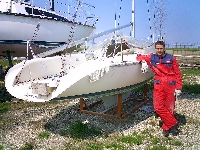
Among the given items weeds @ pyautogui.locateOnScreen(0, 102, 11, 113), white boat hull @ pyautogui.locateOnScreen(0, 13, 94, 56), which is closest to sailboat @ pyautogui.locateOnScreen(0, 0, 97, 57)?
white boat hull @ pyautogui.locateOnScreen(0, 13, 94, 56)

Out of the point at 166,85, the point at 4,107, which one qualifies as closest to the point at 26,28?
the point at 4,107

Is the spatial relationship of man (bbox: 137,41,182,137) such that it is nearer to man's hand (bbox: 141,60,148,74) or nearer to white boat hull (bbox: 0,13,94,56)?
man's hand (bbox: 141,60,148,74)

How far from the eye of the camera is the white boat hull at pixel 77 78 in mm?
5004

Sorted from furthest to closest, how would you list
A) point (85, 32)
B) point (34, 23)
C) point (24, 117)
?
point (85, 32) → point (34, 23) → point (24, 117)

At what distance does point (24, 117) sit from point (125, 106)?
2.85m

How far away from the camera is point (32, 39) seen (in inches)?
434

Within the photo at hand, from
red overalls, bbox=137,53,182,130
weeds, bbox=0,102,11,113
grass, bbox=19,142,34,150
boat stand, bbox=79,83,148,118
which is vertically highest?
red overalls, bbox=137,53,182,130

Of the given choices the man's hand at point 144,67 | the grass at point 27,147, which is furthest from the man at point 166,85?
the grass at point 27,147

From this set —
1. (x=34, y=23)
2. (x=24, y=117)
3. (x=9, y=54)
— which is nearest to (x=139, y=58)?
(x=24, y=117)

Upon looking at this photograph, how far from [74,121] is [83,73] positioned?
67.4 inches

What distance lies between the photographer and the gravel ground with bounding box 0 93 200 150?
4973 millimetres

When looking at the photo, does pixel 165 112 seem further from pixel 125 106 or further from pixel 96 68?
pixel 125 106

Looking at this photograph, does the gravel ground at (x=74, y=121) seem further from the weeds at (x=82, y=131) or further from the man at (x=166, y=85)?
the man at (x=166, y=85)

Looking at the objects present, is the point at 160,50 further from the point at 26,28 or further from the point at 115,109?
the point at 26,28
